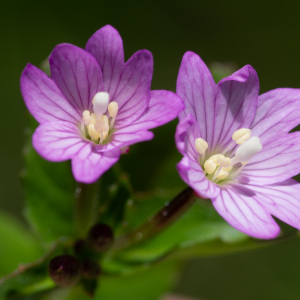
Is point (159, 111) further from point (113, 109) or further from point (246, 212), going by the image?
point (246, 212)

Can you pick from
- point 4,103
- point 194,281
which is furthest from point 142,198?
point 4,103

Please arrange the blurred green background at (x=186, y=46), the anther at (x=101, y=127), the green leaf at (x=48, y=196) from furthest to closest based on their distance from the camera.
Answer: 1. the blurred green background at (x=186, y=46)
2. the green leaf at (x=48, y=196)
3. the anther at (x=101, y=127)

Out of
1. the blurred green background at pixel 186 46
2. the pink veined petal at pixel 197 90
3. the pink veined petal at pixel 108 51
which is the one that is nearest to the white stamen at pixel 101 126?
the pink veined petal at pixel 108 51

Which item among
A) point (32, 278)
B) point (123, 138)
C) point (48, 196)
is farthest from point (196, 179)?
point (48, 196)

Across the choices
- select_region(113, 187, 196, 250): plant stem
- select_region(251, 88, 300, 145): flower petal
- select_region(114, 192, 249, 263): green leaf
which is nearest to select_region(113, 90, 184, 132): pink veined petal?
select_region(113, 187, 196, 250): plant stem

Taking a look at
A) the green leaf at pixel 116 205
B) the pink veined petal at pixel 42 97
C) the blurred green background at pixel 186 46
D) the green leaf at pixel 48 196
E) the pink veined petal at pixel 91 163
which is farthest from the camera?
the blurred green background at pixel 186 46

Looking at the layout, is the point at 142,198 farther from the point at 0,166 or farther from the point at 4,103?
the point at 4,103

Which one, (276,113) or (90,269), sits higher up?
(276,113)

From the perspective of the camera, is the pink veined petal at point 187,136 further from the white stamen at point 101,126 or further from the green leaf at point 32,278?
the green leaf at point 32,278
